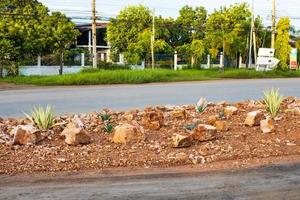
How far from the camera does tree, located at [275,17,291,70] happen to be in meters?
51.6

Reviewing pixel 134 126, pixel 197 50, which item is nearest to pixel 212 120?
pixel 134 126

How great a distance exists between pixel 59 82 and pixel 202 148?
82.7 ft

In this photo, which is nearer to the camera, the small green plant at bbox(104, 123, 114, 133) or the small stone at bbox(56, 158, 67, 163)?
the small stone at bbox(56, 158, 67, 163)

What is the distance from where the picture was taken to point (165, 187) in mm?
5781

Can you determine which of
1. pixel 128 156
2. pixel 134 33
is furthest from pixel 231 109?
pixel 134 33

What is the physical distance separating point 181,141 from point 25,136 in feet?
7.13

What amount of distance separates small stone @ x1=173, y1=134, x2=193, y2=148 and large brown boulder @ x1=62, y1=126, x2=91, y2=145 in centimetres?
122

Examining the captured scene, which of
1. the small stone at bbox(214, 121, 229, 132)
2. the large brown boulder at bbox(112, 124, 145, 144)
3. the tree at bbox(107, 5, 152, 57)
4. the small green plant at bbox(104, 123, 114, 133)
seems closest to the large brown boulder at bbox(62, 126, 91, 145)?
the large brown boulder at bbox(112, 124, 145, 144)

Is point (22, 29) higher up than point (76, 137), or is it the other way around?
point (22, 29)

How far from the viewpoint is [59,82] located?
104ft

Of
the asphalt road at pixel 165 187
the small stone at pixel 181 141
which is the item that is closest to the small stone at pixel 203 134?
the small stone at pixel 181 141

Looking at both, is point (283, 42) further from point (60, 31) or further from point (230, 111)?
point (230, 111)

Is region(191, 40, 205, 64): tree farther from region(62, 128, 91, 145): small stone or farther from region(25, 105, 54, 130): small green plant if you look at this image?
region(62, 128, 91, 145): small stone

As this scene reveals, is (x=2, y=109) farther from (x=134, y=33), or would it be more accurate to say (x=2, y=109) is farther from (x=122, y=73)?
(x=134, y=33)
